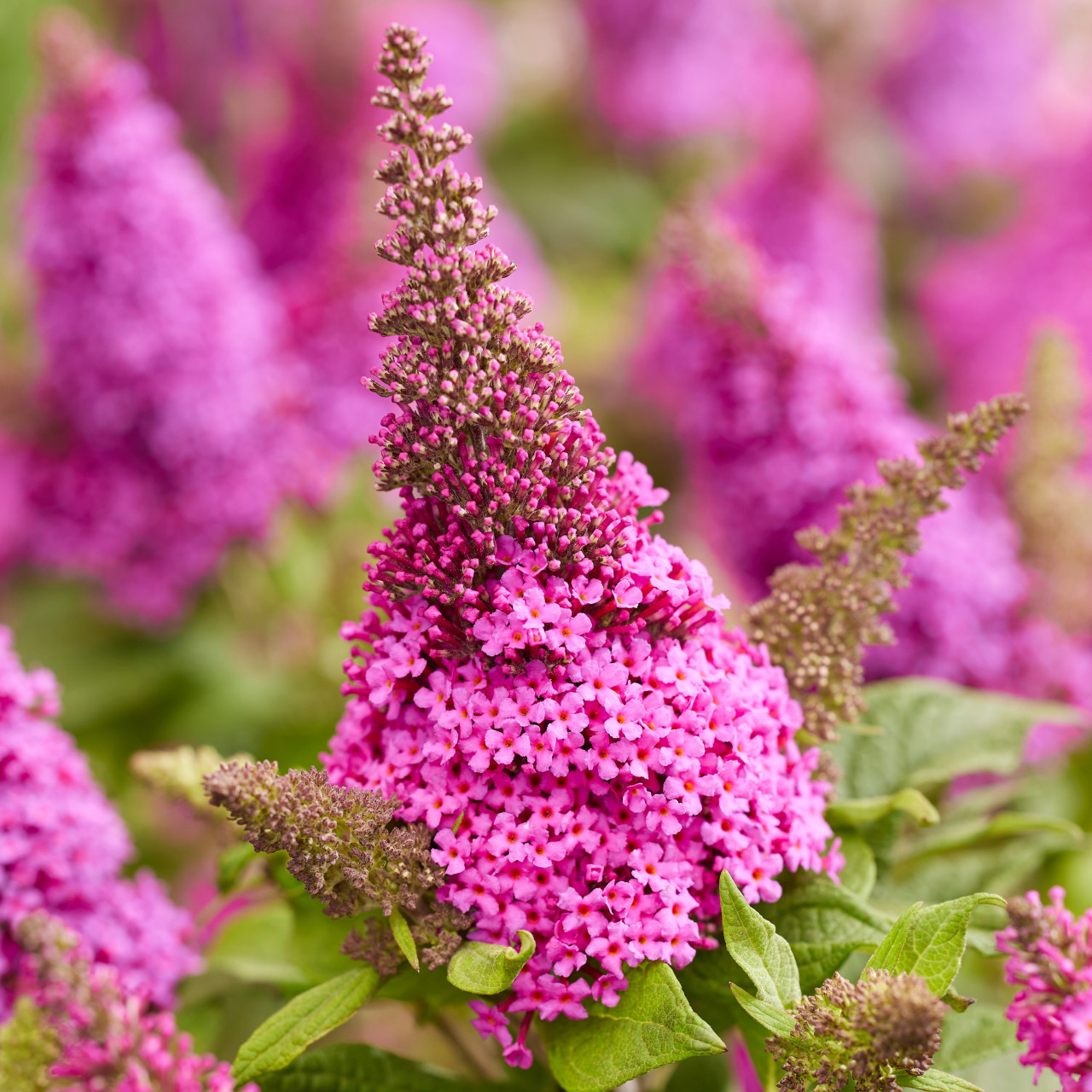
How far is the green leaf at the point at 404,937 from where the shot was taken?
473 mm

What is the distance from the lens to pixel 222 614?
50.0 inches

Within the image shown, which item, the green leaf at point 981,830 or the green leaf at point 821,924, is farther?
the green leaf at point 981,830

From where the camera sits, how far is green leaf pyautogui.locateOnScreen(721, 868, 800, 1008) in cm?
47

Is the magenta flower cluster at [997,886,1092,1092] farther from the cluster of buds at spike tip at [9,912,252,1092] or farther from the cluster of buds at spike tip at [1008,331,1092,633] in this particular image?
the cluster of buds at spike tip at [1008,331,1092,633]

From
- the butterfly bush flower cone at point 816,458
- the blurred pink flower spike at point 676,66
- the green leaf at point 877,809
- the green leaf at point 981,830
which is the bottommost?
the green leaf at point 877,809

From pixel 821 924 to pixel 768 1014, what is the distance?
74mm

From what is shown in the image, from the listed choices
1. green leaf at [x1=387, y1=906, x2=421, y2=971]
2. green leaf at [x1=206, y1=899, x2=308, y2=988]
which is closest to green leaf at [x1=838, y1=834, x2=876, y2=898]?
green leaf at [x1=387, y1=906, x2=421, y2=971]

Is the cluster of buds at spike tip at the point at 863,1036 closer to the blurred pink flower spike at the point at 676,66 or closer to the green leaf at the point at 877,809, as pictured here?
the green leaf at the point at 877,809

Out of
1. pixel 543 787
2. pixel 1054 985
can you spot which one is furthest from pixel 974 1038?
pixel 543 787

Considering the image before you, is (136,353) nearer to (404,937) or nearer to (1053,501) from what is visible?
(404,937)

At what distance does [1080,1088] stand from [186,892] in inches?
37.2

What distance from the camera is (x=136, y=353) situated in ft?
3.35

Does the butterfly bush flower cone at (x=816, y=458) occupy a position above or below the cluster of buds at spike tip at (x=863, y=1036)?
above

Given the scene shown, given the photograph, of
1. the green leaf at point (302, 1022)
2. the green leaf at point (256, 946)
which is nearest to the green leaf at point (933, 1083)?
the green leaf at point (302, 1022)
